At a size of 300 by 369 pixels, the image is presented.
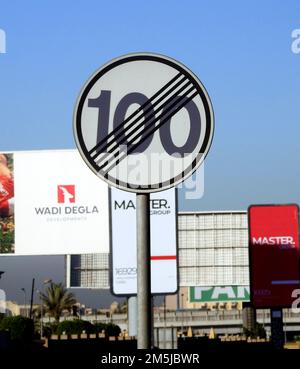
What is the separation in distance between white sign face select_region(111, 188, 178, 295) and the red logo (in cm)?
3389

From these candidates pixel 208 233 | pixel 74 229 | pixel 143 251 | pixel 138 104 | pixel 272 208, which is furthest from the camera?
pixel 74 229

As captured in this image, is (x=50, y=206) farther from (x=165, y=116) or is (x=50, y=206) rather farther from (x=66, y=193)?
(x=165, y=116)

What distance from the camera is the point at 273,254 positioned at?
24.3m

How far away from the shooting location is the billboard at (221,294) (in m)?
65.6

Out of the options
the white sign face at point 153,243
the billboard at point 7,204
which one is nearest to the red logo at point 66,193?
the billboard at point 7,204

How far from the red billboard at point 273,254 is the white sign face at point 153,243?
303 inches

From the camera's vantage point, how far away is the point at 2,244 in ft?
159

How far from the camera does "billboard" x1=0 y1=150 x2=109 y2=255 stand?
4859 centimetres

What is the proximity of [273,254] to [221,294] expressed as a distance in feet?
138

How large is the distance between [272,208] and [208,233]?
74.9 feet

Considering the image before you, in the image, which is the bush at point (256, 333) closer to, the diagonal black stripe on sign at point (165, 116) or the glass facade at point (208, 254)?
the glass facade at point (208, 254)

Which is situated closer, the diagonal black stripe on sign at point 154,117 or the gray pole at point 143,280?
the gray pole at point 143,280
